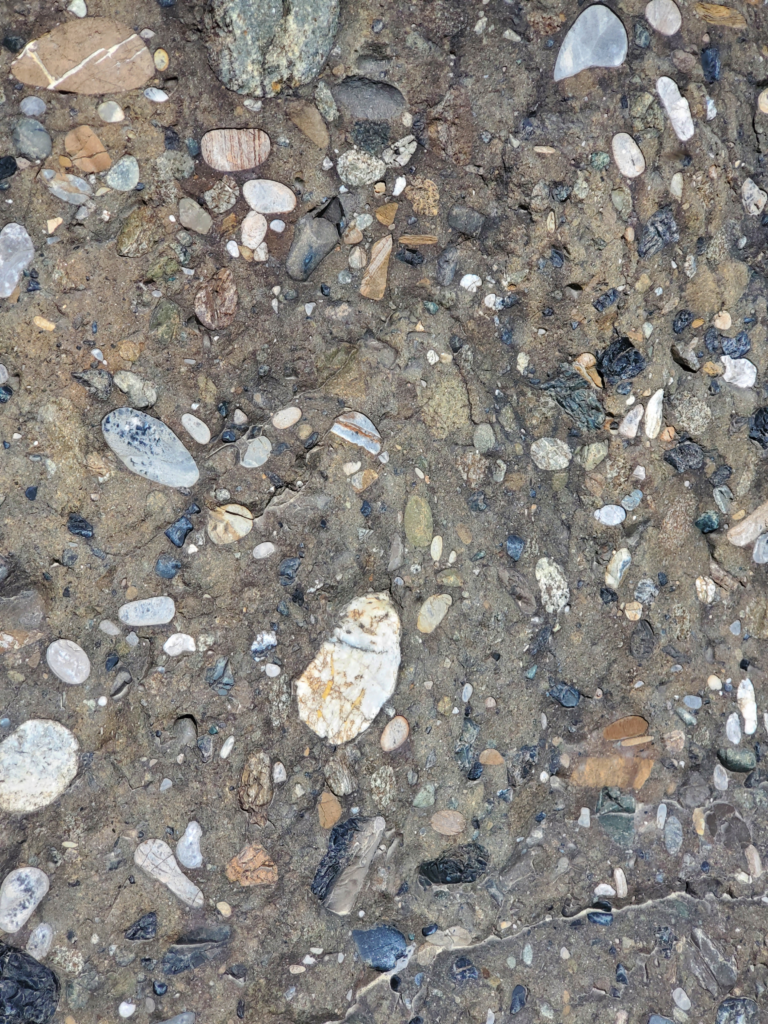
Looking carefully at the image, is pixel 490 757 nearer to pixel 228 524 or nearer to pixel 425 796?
pixel 425 796

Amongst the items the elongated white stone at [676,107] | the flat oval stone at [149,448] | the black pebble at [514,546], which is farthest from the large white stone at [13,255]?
the elongated white stone at [676,107]

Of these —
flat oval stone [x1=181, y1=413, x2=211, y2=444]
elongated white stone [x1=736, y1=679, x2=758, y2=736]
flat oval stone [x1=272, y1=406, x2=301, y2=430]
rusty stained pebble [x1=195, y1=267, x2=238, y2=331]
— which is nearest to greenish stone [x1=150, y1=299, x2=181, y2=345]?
rusty stained pebble [x1=195, y1=267, x2=238, y2=331]

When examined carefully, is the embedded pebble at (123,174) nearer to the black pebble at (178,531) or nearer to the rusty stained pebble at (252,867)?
the black pebble at (178,531)

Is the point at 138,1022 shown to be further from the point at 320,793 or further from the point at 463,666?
the point at 463,666

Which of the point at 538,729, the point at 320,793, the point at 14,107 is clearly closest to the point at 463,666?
the point at 538,729

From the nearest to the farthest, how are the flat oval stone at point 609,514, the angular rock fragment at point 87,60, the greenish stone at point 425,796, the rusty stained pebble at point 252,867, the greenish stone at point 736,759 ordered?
1. the angular rock fragment at point 87,60
2. the rusty stained pebble at point 252,867
3. the greenish stone at point 425,796
4. the flat oval stone at point 609,514
5. the greenish stone at point 736,759
